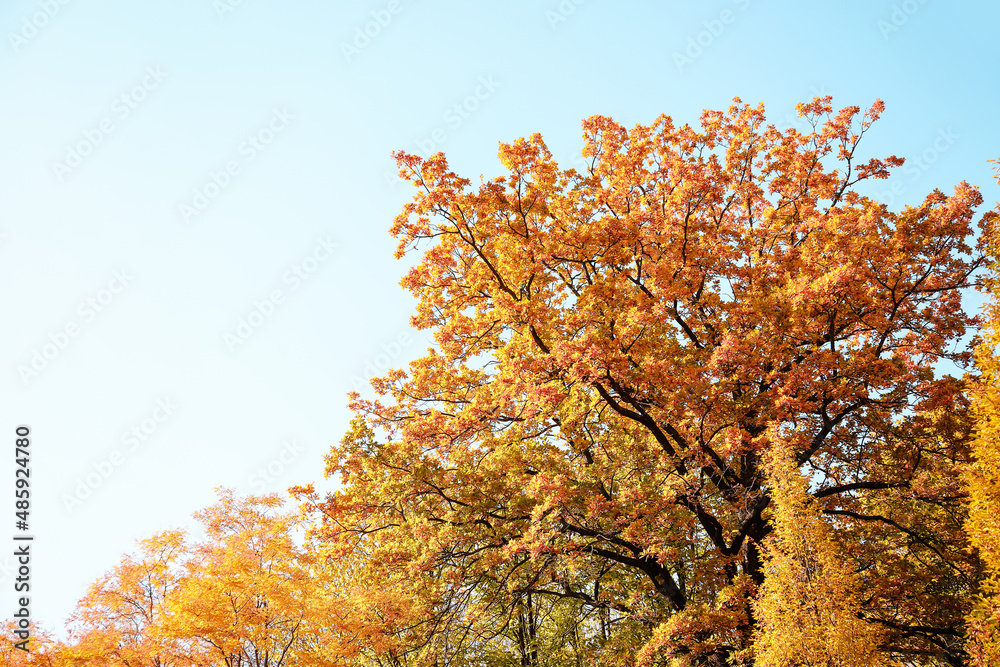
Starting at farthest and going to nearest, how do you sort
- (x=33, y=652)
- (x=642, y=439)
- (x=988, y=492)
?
1. (x=642, y=439)
2. (x=33, y=652)
3. (x=988, y=492)

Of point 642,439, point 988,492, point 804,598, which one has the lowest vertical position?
point 804,598

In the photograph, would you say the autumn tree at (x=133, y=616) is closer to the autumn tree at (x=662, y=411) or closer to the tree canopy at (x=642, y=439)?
the tree canopy at (x=642, y=439)

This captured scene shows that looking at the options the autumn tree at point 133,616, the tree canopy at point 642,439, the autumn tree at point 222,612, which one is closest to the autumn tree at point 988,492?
the tree canopy at point 642,439

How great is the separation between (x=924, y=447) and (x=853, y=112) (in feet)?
21.3

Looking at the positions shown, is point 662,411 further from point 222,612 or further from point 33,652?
point 33,652

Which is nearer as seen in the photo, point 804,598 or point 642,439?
point 804,598

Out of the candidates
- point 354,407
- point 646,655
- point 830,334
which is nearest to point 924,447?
point 830,334

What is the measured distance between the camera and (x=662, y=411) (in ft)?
36.5

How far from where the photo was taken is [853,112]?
42.1 ft

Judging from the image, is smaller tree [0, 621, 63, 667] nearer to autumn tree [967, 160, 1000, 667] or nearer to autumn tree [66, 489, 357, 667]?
autumn tree [66, 489, 357, 667]

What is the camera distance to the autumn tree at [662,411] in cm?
1050

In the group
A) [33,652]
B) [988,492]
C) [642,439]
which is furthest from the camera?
[642,439]

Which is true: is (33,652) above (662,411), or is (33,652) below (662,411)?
below

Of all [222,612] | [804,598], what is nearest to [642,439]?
[804,598]
